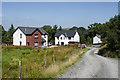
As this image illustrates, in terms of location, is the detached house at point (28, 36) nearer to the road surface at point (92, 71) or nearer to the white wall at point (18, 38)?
the white wall at point (18, 38)

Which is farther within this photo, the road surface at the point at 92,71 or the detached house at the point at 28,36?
the detached house at the point at 28,36

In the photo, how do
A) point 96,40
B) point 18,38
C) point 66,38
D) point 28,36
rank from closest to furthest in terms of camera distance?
1. point 28,36
2. point 18,38
3. point 66,38
4. point 96,40

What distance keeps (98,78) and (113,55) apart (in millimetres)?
12478

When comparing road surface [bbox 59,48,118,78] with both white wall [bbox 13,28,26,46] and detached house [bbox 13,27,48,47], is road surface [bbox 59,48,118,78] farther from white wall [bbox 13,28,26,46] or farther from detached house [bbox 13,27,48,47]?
white wall [bbox 13,28,26,46]

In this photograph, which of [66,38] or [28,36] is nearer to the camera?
[28,36]

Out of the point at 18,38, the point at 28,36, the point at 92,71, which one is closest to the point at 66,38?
the point at 28,36

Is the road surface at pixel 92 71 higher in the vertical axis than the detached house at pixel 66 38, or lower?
lower

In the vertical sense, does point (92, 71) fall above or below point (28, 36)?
below

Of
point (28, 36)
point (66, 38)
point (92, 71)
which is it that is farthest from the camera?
point (66, 38)

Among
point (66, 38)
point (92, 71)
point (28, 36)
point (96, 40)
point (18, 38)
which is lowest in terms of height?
point (92, 71)

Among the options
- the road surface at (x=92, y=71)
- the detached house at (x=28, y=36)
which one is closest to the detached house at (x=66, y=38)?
the detached house at (x=28, y=36)

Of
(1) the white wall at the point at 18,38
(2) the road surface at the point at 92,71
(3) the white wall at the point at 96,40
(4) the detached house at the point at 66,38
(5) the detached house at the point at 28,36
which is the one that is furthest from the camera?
(3) the white wall at the point at 96,40

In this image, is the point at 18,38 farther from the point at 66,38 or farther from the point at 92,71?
the point at 92,71

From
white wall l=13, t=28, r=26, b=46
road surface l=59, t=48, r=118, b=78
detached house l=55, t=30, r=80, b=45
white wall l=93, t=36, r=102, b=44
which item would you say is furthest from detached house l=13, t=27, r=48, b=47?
white wall l=93, t=36, r=102, b=44
